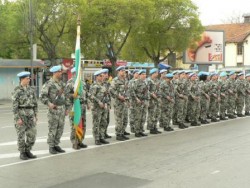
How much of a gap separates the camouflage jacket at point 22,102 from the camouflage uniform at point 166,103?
4974 millimetres

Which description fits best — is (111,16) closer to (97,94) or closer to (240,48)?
(97,94)

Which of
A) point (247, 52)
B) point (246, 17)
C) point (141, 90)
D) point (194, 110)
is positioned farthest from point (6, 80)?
point (246, 17)

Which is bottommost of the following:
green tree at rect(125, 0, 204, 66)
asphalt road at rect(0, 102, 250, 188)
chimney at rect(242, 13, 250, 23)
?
asphalt road at rect(0, 102, 250, 188)

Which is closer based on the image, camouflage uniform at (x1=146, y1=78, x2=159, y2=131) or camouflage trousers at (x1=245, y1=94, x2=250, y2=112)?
camouflage uniform at (x1=146, y1=78, x2=159, y2=131)

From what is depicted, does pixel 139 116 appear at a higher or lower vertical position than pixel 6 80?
lower

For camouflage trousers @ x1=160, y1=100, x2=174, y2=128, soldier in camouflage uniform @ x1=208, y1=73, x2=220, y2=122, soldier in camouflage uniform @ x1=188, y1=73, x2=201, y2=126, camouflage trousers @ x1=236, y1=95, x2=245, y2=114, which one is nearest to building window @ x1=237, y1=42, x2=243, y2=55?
camouflage trousers @ x1=236, y1=95, x2=245, y2=114

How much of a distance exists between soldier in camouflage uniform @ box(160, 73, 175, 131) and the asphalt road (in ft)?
3.60

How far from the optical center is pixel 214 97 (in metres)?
15.0

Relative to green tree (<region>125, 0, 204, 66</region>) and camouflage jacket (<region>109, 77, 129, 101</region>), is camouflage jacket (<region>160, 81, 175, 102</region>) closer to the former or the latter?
camouflage jacket (<region>109, 77, 129, 101</region>)

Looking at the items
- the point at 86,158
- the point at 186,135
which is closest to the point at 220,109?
Result: the point at 186,135

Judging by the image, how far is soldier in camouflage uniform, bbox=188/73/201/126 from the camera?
1373 cm

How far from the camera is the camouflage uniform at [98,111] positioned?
33.3ft

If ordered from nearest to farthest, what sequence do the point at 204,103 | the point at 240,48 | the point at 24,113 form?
the point at 24,113 < the point at 204,103 < the point at 240,48

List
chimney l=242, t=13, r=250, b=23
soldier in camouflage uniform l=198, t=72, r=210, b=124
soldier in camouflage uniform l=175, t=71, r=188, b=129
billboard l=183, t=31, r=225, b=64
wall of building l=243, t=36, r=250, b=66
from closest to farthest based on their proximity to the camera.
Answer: soldier in camouflage uniform l=175, t=71, r=188, b=129
soldier in camouflage uniform l=198, t=72, r=210, b=124
billboard l=183, t=31, r=225, b=64
wall of building l=243, t=36, r=250, b=66
chimney l=242, t=13, r=250, b=23
